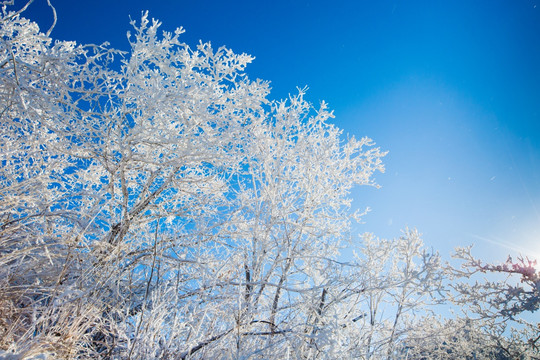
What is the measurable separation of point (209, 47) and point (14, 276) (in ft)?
11.2

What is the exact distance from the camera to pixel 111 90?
3225mm

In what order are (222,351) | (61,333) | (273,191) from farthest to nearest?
(273,191)
(222,351)
(61,333)

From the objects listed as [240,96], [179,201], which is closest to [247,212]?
[179,201]

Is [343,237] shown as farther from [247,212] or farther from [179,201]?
[179,201]

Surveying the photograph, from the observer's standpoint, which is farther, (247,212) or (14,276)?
(247,212)

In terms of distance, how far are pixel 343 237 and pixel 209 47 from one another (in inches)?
140

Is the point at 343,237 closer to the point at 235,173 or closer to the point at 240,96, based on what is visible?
the point at 235,173

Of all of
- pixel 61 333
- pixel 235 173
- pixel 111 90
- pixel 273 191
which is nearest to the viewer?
pixel 61 333

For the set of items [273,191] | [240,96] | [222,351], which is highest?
[240,96]

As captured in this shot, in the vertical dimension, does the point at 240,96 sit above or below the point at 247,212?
above

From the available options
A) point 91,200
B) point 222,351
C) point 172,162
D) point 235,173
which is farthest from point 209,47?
point 222,351

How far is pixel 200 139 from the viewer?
11.7 feet

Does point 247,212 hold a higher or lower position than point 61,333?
higher

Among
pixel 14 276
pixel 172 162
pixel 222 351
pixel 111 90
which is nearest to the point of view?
pixel 14 276
